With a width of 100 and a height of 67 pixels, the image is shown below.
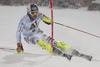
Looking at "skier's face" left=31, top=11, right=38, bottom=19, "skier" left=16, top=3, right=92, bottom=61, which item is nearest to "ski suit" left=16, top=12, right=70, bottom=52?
"skier" left=16, top=3, right=92, bottom=61

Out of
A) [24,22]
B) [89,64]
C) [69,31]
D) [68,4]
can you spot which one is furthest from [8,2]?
[89,64]

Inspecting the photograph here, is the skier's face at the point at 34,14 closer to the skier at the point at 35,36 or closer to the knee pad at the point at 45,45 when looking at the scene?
the skier at the point at 35,36

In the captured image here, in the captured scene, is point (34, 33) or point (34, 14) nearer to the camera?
point (34, 14)

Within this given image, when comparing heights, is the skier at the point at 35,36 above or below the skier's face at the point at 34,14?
Answer: below

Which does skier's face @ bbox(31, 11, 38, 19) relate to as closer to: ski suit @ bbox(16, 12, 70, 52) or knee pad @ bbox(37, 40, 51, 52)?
ski suit @ bbox(16, 12, 70, 52)

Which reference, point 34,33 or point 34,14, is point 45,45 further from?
point 34,14

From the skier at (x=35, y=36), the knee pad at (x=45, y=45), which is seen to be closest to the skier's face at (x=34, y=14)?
the skier at (x=35, y=36)

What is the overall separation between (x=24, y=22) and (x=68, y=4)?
12.2 meters

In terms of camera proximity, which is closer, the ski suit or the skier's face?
the skier's face

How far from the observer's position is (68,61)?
3125 mm

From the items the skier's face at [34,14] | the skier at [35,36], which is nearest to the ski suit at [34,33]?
the skier at [35,36]

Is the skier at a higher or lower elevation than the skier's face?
lower

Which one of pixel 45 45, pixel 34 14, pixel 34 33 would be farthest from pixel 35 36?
pixel 34 14

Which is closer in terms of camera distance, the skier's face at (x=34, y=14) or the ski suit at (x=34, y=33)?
the skier's face at (x=34, y=14)
